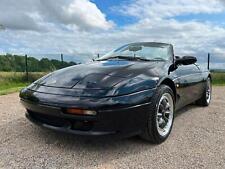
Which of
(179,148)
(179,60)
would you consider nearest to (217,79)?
(179,60)

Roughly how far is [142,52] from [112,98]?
168cm

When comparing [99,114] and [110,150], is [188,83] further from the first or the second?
[99,114]

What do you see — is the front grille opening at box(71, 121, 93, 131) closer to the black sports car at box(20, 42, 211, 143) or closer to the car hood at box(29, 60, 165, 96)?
the black sports car at box(20, 42, 211, 143)

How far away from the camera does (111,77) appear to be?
351 centimetres

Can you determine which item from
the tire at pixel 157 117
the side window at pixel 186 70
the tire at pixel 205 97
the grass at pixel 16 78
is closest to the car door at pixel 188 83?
the side window at pixel 186 70

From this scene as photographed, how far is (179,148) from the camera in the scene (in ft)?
11.6

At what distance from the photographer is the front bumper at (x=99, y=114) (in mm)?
3111

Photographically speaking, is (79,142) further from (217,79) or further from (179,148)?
(217,79)

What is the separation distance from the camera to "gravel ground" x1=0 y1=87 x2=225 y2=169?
309 centimetres

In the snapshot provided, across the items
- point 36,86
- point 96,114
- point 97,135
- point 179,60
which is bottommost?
point 97,135

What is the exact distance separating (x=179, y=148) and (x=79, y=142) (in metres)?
1.19

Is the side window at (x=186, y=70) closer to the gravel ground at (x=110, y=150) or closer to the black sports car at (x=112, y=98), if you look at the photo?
the black sports car at (x=112, y=98)

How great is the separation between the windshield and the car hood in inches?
15.6

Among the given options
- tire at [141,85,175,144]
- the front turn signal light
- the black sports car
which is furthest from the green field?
the front turn signal light
